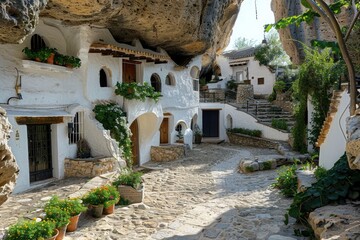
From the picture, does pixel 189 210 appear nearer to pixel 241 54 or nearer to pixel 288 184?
pixel 288 184

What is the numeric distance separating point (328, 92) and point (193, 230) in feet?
30.1

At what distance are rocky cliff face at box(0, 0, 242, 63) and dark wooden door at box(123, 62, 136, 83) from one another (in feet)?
4.03

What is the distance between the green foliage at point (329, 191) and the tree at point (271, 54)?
24127 millimetres

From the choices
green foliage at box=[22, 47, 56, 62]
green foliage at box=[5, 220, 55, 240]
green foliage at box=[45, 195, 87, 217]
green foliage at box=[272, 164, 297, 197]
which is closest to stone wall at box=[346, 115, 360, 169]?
green foliage at box=[5, 220, 55, 240]

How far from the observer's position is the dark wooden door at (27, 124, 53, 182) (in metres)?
8.99

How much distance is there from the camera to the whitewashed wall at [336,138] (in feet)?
21.7

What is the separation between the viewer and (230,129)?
21.8 meters

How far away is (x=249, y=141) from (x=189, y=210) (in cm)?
1323

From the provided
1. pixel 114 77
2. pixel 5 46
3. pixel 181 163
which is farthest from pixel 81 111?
pixel 181 163

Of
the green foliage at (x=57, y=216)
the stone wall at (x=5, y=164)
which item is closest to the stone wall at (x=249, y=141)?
the green foliage at (x=57, y=216)

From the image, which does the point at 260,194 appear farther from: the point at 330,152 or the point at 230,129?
the point at 230,129

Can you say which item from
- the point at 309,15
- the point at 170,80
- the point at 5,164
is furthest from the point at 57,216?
the point at 170,80

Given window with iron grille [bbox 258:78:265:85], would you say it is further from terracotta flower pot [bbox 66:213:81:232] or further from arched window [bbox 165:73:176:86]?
terracotta flower pot [bbox 66:213:81:232]

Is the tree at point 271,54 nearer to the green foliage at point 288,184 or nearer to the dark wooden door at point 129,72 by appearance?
the dark wooden door at point 129,72
